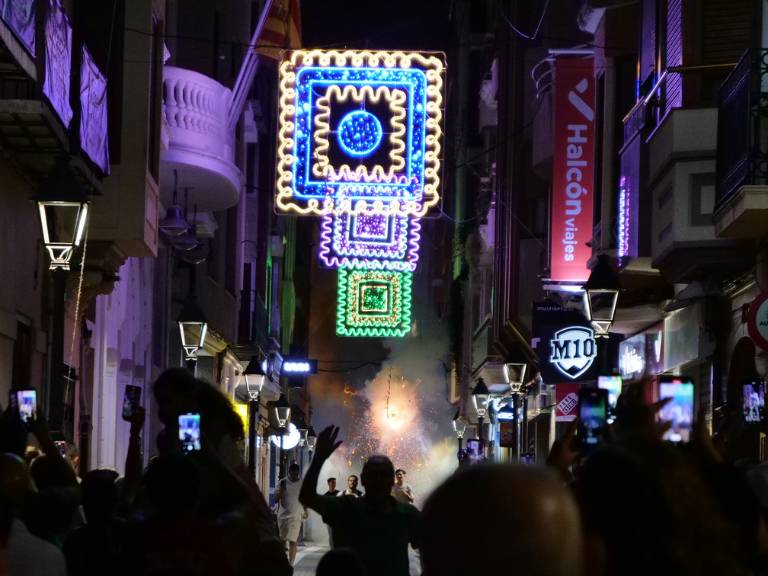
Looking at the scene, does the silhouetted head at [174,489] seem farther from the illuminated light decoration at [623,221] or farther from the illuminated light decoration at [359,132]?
the illuminated light decoration at [359,132]

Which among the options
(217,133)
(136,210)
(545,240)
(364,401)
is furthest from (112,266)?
(364,401)

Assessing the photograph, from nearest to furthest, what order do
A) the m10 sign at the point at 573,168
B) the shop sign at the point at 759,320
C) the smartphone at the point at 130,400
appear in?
the smartphone at the point at 130,400 < the shop sign at the point at 759,320 < the m10 sign at the point at 573,168

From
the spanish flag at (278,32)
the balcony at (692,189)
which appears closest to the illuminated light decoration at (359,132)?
the spanish flag at (278,32)

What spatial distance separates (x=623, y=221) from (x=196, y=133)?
7.23 m

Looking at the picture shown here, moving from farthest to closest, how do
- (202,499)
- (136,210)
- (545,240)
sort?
(545,240) → (136,210) → (202,499)

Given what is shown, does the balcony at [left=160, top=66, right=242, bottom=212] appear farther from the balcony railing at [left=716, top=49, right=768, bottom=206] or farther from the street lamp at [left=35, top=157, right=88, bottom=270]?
the street lamp at [left=35, top=157, right=88, bottom=270]

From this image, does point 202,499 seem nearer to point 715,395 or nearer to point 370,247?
point 715,395

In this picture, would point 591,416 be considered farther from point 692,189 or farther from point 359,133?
point 359,133

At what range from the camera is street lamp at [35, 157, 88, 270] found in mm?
12055

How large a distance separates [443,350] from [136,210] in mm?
62750

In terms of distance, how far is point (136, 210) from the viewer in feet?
61.7

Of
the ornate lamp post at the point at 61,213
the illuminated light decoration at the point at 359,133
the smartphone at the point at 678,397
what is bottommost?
the smartphone at the point at 678,397

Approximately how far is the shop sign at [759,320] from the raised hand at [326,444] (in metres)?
5.88

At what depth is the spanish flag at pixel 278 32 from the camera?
86.4 ft
